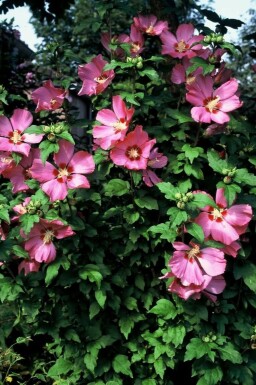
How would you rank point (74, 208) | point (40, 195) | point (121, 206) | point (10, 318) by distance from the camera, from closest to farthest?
point (40, 195)
point (74, 208)
point (121, 206)
point (10, 318)

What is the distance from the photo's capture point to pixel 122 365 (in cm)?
254

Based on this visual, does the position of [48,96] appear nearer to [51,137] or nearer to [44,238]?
[51,137]

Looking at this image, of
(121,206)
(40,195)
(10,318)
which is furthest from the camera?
(10,318)

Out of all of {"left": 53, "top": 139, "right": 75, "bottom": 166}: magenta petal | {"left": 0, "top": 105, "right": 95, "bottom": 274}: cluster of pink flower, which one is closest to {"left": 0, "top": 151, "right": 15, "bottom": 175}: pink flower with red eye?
{"left": 0, "top": 105, "right": 95, "bottom": 274}: cluster of pink flower

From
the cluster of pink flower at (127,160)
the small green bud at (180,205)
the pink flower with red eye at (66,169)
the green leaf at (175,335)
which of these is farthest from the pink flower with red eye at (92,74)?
the green leaf at (175,335)

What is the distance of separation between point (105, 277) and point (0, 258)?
47 centimetres

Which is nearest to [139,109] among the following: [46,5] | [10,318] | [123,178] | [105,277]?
[123,178]

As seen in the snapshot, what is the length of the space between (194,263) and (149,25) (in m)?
1.19

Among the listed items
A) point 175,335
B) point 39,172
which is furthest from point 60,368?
point 39,172

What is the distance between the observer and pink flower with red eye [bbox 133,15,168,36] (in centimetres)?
270

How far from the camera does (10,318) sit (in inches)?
114

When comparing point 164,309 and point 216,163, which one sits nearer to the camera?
point 216,163

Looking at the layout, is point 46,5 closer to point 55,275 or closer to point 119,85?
point 119,85

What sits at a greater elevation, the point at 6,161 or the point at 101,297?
the point at 6,161
